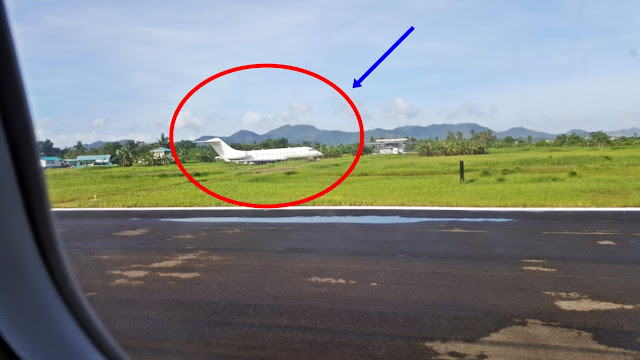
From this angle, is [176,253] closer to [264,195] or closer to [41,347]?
[41,347]

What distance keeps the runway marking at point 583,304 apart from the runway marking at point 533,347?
513 mm

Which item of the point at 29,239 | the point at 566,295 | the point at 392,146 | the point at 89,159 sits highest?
the point at 392,146

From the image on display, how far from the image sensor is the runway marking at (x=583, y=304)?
146 inches

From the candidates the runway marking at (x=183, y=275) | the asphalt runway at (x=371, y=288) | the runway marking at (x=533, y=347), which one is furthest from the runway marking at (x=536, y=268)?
the runway marking at (x=183, y=275)

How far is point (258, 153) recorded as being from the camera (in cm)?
1884

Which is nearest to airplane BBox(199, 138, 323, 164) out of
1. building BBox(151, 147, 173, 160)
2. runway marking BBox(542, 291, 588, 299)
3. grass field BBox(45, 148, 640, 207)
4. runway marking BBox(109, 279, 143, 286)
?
grass field BBox(45, 148, 640, 207)

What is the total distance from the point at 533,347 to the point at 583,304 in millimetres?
1064

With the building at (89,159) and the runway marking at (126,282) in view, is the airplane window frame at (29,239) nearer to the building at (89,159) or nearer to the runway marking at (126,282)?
the runway marking at (126,282)

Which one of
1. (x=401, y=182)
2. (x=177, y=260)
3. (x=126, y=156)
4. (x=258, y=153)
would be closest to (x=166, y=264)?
(x=177, y=260)

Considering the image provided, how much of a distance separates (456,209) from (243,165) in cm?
1379

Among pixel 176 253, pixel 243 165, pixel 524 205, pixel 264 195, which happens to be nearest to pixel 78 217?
pixel 176 253

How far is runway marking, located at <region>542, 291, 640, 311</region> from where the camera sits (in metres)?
3.72

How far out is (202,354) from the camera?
3006 millimetres

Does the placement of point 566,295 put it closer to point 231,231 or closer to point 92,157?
point 92,157
